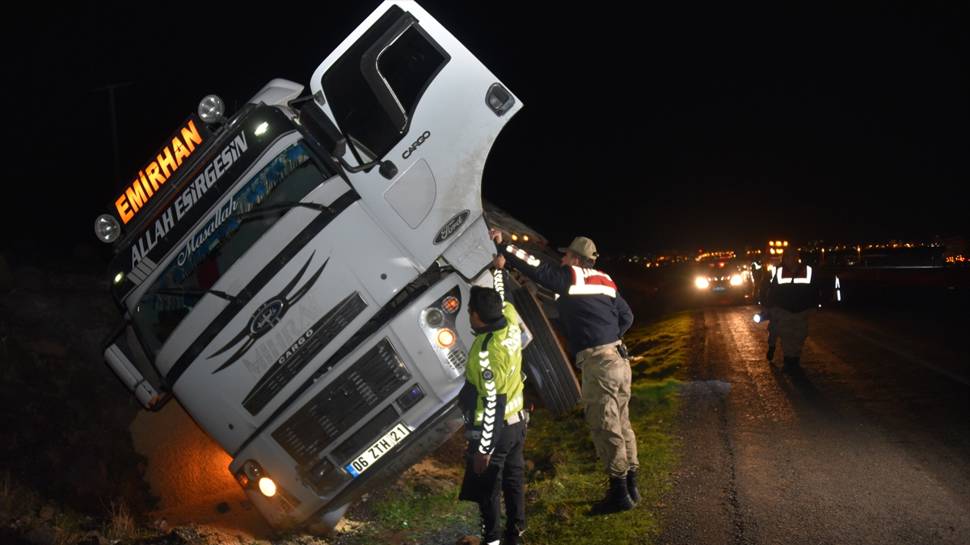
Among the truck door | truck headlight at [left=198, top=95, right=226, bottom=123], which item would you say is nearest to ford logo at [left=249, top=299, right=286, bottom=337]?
the truck door

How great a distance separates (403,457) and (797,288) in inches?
252

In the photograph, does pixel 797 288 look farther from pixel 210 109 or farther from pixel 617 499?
pixel 210 109

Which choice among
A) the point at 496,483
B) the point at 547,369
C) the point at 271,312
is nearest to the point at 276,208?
the point at 271,312

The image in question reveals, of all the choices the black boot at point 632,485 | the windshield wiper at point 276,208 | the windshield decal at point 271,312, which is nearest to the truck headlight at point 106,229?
the windshield wiper at point 276,208

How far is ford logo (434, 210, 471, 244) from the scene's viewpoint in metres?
5.21

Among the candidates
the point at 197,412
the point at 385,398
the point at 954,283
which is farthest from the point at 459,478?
the point at 954,283

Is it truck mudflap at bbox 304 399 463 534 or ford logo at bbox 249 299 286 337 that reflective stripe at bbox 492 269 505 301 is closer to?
truck mudflap at bbox 304 399 463 534

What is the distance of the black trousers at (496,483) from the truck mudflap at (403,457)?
2.12 ft

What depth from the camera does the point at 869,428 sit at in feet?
21.8

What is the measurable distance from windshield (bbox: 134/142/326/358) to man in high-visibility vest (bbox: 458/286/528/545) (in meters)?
1.76

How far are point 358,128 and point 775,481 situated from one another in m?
3.88

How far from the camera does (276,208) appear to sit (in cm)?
534

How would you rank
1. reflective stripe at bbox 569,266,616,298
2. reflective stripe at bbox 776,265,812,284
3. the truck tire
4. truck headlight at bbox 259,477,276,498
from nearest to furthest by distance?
truck headlight at bbox 259,477,276,498 < reflective stripe at bbox 569,266,616,298 < the truck tire < reflective stripe at bbox 776,265,812,284

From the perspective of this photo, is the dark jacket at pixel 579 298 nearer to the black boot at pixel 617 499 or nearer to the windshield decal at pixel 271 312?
the black boot at pixel 617 499
